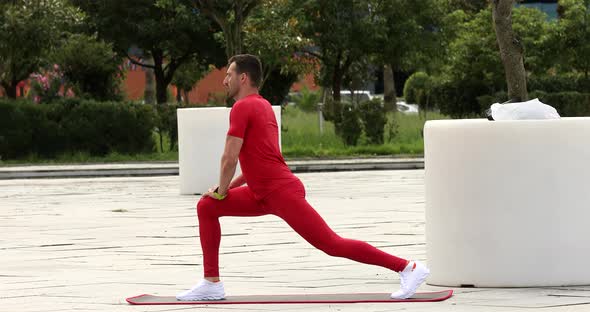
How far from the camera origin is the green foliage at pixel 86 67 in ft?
124

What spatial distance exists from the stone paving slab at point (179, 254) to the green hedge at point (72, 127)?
1029cm

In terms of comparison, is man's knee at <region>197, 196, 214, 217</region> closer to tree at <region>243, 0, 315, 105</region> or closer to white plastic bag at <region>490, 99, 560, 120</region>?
white plastic bag at <region>490, 99, 560, 120</region>

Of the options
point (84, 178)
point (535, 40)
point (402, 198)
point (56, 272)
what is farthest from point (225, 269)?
point (535, 40)

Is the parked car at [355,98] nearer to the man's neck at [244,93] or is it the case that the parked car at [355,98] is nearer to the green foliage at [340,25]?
the green foliage at [340,25]

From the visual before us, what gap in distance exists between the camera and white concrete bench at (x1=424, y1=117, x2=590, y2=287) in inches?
363

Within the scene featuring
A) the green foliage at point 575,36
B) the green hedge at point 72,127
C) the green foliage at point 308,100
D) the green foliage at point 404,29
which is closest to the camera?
the green hedge at point 72,127

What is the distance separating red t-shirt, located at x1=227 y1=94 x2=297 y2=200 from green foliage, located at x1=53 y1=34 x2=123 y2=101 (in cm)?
2904

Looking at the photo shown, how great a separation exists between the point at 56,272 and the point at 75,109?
20891 mm

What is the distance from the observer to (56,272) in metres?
10.9

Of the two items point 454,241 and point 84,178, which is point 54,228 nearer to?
point 454,241

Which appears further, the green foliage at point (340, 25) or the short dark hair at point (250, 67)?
the green foliage at point (340, 25)

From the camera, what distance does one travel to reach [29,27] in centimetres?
3506

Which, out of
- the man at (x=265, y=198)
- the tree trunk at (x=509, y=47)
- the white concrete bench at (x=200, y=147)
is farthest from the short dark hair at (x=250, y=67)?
the tree trunk at (x=509, y=47)

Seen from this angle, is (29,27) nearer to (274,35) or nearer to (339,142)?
(339,142)
